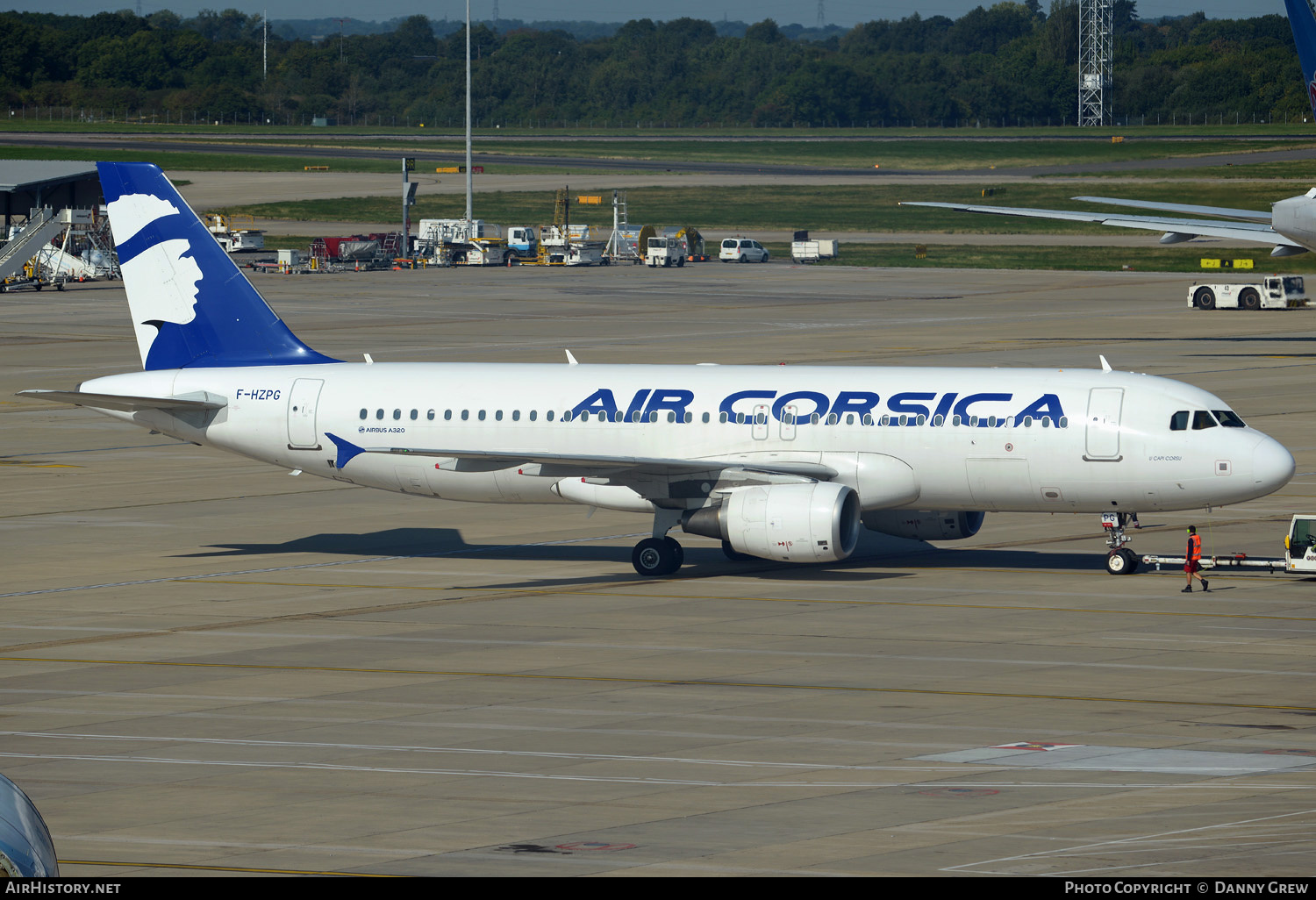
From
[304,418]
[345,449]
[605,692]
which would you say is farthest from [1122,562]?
[304,418]

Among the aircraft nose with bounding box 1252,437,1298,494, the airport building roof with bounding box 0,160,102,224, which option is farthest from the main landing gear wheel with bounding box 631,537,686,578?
the airport building roof with bounding box 0,160,102,224

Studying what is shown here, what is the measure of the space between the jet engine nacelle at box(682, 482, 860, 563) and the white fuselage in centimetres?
186

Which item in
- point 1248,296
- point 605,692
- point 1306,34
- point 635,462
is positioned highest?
point 1306,34

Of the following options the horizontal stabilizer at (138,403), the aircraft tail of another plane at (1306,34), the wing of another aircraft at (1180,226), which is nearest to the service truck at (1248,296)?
the wing of another aircraft at (1180,226)

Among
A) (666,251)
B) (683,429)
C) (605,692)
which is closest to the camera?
(605,692)

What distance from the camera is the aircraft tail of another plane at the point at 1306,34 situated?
72.6 m

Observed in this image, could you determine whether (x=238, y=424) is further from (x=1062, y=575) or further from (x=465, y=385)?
(x=1062, y=575)

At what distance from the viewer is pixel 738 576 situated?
129ft

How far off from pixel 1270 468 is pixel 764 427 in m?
10.3

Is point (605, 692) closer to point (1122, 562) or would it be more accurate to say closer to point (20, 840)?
point (1122, 562)

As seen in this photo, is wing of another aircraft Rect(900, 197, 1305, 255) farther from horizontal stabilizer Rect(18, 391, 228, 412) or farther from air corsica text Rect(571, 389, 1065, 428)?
horizontal stabilizer Rect(18, 391, 228, 412)

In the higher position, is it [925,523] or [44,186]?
[44,186]

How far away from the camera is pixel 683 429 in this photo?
129 feet

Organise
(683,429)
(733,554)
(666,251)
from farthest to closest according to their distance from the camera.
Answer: (666,251) < (733,554) < (683,429)
